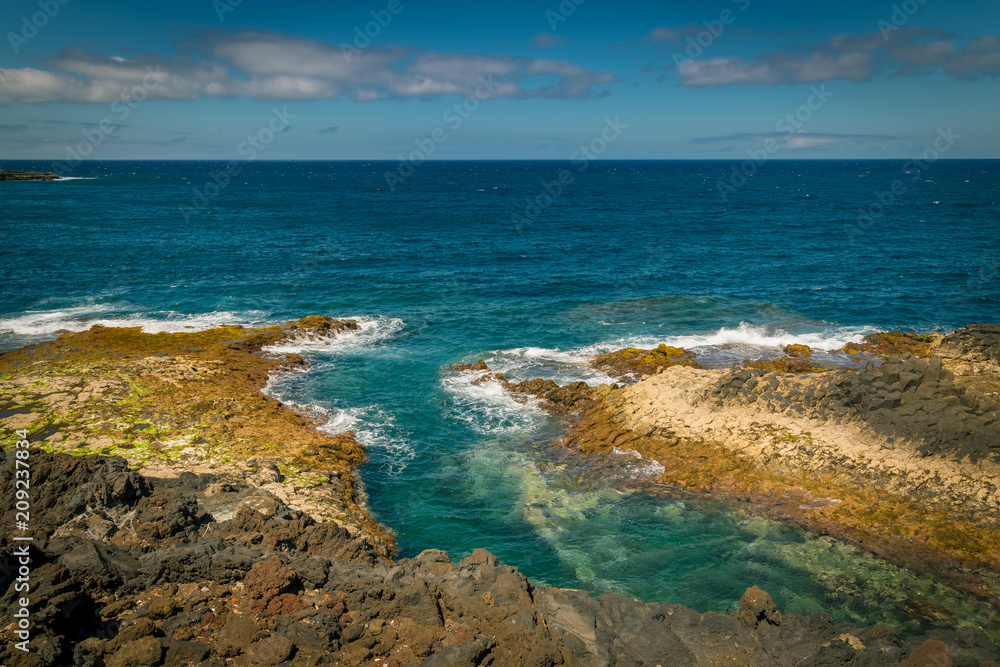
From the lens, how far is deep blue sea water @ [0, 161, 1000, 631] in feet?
64.8

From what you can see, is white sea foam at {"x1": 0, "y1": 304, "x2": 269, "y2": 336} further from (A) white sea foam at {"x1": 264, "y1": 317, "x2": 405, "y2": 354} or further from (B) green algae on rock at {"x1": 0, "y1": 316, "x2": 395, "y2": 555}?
(A) white sea foam at {"x1": 264, "y1": 317, "x2": 405, "y2": 354}

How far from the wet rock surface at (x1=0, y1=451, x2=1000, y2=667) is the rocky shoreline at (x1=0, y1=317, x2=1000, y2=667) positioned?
2.0 inches

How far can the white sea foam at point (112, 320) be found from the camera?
135 feet

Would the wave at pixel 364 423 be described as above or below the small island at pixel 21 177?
below

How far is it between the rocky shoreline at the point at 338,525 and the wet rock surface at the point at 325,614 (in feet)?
0.17

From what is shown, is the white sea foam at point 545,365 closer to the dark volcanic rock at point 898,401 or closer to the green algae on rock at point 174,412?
the dark volcanic rock at point 898,401

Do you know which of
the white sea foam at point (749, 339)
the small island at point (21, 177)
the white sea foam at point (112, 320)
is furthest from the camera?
the small island at point (21, 177)

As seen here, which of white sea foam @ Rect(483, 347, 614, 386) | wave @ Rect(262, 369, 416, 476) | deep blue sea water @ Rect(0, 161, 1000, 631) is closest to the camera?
deep blue sea water @ Rect(0, 161, 1000, 631)

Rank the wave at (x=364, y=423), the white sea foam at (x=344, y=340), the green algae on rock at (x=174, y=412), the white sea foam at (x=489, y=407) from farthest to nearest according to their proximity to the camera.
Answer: the white sea foam at (x=344, y=340)
the white sea foam at (x=489, y=407)
the wave at (x=364, y=423)
the green algae on rock at (x=174, y=412)

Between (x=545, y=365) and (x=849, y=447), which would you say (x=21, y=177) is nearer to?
(x=545, y=365)

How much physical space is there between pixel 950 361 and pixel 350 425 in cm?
3284

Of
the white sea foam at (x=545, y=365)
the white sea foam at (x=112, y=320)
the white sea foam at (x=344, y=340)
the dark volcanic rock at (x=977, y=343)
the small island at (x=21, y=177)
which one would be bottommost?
the white sea foam at (x=545, y=365)

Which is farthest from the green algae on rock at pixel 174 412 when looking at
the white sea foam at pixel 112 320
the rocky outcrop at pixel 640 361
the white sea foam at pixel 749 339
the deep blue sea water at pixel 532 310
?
the white sea foam at pixel 749 339
